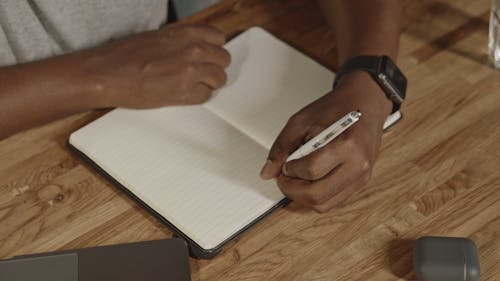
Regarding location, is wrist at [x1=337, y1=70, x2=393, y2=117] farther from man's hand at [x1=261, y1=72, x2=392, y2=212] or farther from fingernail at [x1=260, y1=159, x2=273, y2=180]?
fingernail at [x1=260, y1=159, x2=273, y2=180]

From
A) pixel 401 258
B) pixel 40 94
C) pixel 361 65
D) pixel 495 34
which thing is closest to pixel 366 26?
pixel 361 65

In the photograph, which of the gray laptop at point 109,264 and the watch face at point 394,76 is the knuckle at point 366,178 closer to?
the watch face at point 394,76

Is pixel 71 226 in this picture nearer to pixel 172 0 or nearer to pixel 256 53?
pixel 256 53

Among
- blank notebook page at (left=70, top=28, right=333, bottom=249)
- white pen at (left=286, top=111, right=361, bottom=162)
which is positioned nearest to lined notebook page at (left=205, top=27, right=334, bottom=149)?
blank notebook page at (left=70, top=28, right=333, bottom=249)

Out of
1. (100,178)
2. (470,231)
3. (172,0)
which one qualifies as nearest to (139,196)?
(100,178)

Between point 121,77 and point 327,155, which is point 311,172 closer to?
point 327,155

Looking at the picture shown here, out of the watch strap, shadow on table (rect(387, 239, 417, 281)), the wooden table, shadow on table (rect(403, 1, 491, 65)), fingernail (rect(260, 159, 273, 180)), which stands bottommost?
shadow on table (rect(387, 239, 417, 281))

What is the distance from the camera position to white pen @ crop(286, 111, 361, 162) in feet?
3.65

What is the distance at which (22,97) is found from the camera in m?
1.25

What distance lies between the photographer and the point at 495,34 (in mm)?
1384

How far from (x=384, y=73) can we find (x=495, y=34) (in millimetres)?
253

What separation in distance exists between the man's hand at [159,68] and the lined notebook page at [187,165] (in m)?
0.02

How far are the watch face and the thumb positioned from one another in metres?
0.19

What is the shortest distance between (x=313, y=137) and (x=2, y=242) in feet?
1.50
